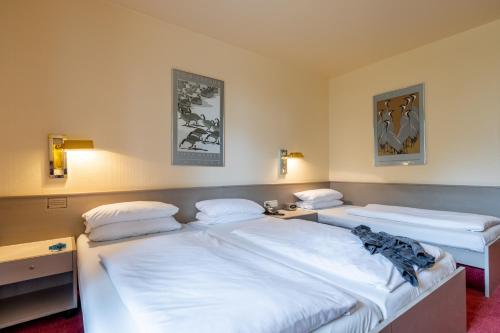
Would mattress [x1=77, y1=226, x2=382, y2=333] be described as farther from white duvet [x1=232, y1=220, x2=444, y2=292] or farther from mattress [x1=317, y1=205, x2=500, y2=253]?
mattress [x1=317, y1=205, x2=500, y2=253]

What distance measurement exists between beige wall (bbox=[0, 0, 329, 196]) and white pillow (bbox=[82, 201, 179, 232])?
304 millimetres

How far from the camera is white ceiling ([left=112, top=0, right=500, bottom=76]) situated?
7.80 feet

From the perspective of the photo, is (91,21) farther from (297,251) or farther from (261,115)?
(297,251)

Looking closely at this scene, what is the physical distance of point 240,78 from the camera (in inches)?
126

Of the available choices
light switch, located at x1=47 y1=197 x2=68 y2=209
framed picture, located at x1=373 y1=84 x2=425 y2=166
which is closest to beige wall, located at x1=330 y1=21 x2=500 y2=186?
framed picture, located at x1=373 y1=84 x2=425 y2=166

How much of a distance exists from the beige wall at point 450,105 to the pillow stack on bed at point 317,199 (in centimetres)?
57

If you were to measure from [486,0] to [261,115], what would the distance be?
2.40 m

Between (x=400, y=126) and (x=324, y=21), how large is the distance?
1.73m

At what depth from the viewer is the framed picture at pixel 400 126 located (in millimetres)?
3246

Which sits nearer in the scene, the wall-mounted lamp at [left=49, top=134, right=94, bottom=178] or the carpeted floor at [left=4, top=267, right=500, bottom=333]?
the carpeted floor at [left=4, top=267, right=500, bottom=333]

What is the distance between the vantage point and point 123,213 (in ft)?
6.72

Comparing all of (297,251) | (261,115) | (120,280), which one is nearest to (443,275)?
(297,251)

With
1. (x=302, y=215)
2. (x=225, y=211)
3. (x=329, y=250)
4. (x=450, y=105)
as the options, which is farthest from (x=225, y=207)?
(x=450, y=105)

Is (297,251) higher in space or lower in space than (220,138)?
lower
